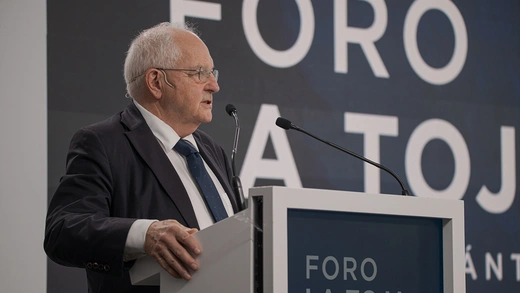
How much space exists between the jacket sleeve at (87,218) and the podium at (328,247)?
9 centimetres

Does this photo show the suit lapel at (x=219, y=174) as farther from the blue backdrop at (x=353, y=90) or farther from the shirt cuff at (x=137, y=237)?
the blue backdrop at (x=353, y=90)

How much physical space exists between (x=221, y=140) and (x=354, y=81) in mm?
853

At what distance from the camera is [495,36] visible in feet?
14.7

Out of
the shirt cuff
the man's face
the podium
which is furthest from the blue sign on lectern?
the man's face

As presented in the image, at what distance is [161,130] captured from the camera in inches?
91.7

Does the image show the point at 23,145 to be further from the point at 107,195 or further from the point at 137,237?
the point at 137,237

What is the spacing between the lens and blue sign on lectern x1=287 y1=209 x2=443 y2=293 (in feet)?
5.18

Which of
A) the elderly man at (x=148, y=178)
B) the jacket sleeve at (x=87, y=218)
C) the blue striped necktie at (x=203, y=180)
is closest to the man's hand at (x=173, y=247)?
the elderly man at (x=148, y=178)

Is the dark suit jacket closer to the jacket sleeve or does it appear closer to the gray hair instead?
the jacket sleeve

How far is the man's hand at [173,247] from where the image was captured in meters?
1.61

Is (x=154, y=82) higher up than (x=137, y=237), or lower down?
higher up

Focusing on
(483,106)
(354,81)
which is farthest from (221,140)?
(483,106)

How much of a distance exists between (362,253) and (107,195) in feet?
2.44

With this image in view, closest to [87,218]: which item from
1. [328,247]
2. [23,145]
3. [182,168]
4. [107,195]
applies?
[107,195]
